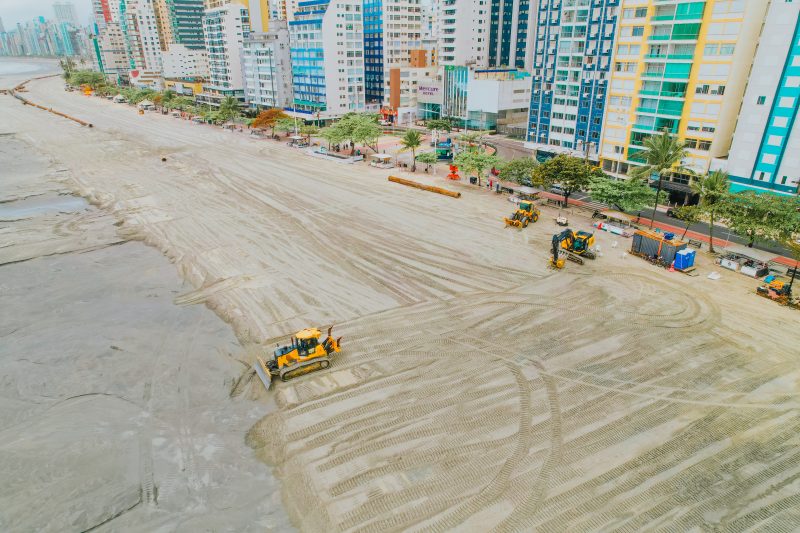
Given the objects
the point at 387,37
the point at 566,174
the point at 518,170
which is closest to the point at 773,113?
the point at 566,174

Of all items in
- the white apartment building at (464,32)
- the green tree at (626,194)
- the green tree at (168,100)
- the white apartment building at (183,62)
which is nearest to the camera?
the green tree at (626,194)

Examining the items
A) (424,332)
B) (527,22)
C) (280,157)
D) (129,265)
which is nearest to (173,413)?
(424,332)

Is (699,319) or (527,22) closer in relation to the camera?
(699,319)

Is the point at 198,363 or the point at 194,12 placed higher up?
the point at 194,12

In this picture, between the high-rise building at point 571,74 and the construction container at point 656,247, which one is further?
the high-rise building at point 571,74

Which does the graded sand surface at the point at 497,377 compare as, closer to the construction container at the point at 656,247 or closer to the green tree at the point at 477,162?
the construction container at the point at 656,247

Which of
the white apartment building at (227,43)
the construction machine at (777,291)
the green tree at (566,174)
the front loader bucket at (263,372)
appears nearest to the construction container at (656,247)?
the construction machine at (777,291)

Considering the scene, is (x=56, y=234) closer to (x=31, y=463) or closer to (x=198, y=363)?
(x=198, y=363)
